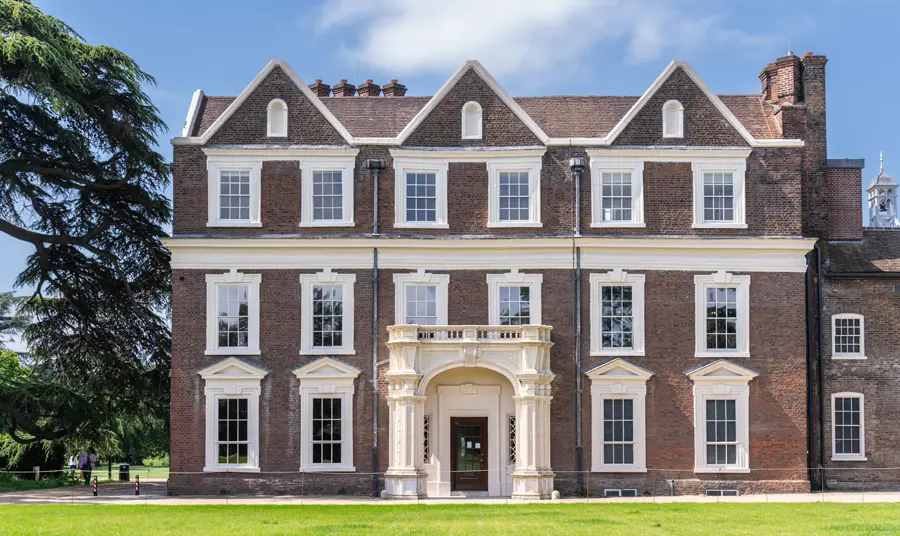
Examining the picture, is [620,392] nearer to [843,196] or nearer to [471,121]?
[471,121]

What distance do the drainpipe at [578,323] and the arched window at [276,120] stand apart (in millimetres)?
9101

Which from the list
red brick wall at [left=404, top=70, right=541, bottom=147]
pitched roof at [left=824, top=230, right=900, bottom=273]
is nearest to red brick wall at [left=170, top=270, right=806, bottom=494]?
pitched roof at [left=824, top=230, right=900, bottom=273]

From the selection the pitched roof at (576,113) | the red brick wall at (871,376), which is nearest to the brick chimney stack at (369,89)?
the pitched roof at (576,113)

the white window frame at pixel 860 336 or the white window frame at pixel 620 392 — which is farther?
the white window frame at pixel 860 336

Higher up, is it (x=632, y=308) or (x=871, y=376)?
(x=632, y=308)

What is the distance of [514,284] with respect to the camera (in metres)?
38.0

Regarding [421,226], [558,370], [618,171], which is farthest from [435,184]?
[558,370]

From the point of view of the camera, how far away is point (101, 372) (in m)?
42.9

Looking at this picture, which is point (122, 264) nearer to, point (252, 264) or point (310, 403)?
point (252, 264)

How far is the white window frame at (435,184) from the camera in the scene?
125 feet

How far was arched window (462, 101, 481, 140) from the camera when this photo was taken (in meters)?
38.6

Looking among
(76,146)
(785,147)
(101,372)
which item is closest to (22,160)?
(76,146)

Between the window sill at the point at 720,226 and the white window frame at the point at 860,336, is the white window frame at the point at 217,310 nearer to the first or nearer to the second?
the window sill at the point at 720,226

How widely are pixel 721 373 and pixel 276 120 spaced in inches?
627
